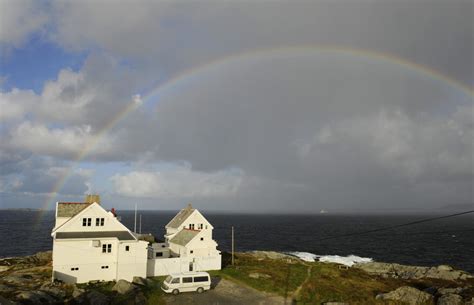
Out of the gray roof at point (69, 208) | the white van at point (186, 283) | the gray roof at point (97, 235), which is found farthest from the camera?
the gray roof at point (69, 208)

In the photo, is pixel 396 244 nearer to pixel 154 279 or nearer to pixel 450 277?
pixel 450 277

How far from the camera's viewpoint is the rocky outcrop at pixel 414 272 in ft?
201

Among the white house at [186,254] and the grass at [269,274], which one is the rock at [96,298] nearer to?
the white house at [186,254]

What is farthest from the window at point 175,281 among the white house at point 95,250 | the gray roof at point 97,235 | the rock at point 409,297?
the rock at point 409,297

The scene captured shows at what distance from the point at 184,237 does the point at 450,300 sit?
3369 centimetres

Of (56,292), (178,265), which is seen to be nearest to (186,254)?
(178,265)

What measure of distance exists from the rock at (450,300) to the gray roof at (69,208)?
4201 centimetres

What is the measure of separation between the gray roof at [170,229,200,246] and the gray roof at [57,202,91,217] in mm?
13900

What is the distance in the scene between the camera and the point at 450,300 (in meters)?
36.5

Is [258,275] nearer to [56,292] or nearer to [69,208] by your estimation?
[56,292]

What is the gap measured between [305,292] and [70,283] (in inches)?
1028

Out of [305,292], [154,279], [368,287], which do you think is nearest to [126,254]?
[154,279]

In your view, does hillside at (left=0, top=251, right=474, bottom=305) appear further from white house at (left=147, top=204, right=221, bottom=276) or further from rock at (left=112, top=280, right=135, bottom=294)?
white house at (left=147, top=204, right=221, bottom=276)

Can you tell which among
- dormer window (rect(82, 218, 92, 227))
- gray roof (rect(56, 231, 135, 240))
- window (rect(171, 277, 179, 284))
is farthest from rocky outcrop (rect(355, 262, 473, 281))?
dormer window (rect(82, 218, 92, 227))
